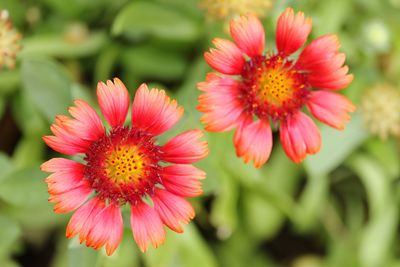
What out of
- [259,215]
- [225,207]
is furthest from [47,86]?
[259,215]

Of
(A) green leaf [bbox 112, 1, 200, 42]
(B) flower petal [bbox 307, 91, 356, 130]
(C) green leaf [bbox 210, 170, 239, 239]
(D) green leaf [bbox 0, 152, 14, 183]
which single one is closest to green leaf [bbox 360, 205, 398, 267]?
(C) green leaf [bbox 210, 170, 239, 239]

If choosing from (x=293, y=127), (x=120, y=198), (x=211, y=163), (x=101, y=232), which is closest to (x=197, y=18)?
(x=211, y=163)

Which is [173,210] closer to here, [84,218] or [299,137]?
[84,218]

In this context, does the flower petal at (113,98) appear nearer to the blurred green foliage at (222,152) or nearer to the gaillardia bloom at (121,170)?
the gaillardia bloom at (121,170)

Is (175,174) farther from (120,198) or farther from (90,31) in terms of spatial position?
(90,31)

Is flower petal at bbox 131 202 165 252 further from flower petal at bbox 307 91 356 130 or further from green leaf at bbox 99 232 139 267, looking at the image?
green leaf at bbox 99 232 139 267
